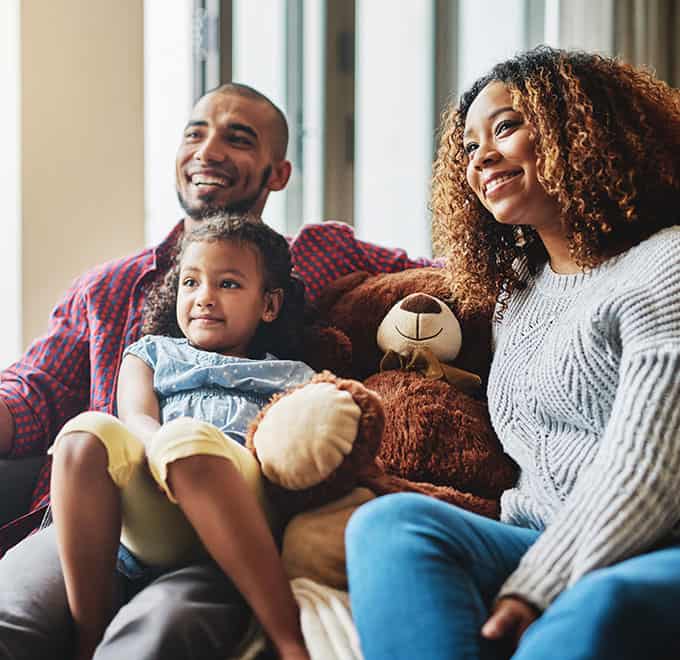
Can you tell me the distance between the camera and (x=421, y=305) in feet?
4.86

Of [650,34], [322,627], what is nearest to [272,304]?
[322,627]

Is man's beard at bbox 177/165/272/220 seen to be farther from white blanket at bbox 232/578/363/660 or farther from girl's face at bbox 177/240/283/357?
white blanket at bbox 232/578/363/660

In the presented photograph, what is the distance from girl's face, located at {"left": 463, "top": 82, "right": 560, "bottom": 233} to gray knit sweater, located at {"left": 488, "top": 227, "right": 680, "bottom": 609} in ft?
0.35

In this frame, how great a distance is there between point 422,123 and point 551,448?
6.99ft

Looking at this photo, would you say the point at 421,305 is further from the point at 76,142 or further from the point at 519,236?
the point at 76,142

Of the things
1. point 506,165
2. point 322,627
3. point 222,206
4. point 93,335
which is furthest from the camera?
point 222,206

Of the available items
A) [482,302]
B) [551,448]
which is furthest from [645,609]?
[482,302]

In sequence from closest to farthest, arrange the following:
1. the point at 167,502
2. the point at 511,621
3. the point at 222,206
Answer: the point at 511,621
the point at 167,502
the point at 222,206

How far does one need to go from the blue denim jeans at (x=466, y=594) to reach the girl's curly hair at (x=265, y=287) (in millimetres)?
553

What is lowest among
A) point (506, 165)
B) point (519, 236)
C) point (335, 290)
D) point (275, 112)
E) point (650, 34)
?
point (335, 290)

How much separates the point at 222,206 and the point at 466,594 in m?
1.00

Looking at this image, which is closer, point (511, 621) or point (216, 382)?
point (511, 621)

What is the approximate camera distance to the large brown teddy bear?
1141 mm

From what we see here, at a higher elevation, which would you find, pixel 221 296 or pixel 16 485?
pixel 221 296
